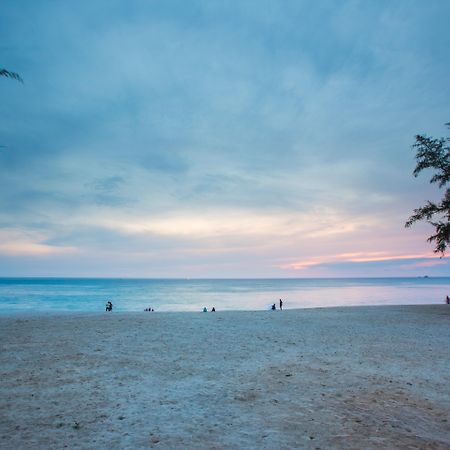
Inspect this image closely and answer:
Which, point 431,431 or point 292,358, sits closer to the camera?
point 431,431

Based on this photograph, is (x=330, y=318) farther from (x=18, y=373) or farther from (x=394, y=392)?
(x=18, y=373)

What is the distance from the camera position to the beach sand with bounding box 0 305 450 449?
6.01 metres

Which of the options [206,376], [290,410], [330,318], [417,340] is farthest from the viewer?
[330,318]

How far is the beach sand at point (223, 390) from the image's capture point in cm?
601

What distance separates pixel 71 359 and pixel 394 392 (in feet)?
33.6

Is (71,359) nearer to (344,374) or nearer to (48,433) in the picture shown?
(48,433)

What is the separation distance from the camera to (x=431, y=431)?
20.4ft

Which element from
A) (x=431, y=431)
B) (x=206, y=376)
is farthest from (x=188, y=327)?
(x=431, y=431)

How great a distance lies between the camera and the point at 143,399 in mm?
7922

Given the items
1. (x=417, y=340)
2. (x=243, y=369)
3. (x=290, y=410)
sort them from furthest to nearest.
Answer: (x=417, y=340) < (x=243, y=369) < (x=290, y=410)

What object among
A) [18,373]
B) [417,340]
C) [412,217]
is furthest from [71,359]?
[412,217]

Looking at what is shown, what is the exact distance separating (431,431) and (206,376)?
572 centimetres

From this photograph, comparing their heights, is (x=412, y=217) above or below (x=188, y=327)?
above

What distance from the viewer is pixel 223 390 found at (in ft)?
28.1
